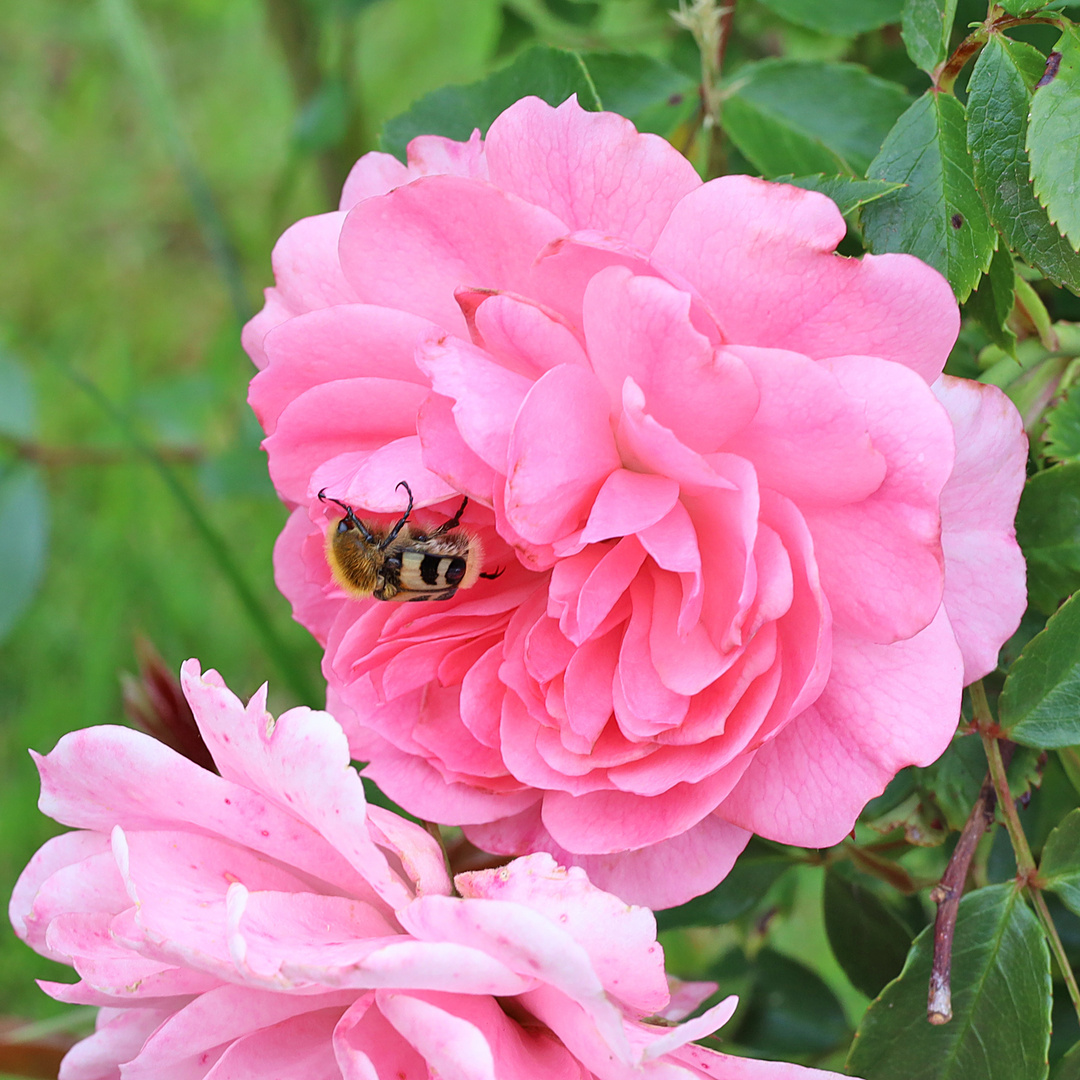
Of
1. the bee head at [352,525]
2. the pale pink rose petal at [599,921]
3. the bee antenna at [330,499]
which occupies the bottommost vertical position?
the pale pink rose petal at [599,921]

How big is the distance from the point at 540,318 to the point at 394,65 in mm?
2102

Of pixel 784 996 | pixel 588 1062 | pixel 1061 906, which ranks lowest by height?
pixel 784 996

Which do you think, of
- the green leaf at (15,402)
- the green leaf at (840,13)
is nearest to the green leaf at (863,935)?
the green leaf at (840,13)

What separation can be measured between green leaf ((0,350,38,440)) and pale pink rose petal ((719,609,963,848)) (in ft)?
4.42

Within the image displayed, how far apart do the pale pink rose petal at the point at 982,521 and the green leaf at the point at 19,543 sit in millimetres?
1284

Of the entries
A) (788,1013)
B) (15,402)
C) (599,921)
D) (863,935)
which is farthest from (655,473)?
(15,402)

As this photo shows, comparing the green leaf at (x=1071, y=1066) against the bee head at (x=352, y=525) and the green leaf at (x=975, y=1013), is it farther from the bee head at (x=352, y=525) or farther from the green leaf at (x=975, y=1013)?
the bee head at (x=352, y=525)

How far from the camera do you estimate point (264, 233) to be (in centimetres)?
253

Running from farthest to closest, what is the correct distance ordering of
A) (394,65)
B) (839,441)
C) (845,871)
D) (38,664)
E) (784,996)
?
1. (394,65)
2. (38,664)
3. (784,996)
4. (845,871)
5. (839,441)

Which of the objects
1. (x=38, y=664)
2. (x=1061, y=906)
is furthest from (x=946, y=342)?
(x=38, y=664)

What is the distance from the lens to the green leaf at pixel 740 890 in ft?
2.56

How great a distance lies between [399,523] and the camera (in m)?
0.63

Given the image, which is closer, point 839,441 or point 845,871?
point 839,441

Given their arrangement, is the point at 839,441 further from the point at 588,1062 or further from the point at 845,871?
the point at 845,871
